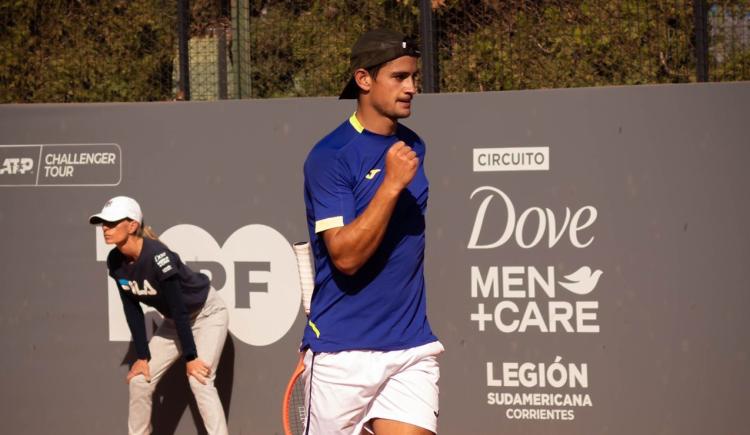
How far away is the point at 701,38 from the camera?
739 centimetres

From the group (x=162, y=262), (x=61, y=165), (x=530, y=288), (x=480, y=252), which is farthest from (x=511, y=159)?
(x=61, y=165)

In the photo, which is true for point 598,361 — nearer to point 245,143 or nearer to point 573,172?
point 573,172

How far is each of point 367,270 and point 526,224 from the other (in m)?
3.31

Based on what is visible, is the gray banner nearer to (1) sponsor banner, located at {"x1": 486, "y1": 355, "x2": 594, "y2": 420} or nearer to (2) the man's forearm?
(1) sponsor banner, located at {"x1": 486, "y1": 355, "x2": 594, "y2": 420}

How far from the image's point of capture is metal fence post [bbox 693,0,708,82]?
7.38 meters

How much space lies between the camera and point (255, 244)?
7.63m

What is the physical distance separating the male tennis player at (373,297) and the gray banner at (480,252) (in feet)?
10.2

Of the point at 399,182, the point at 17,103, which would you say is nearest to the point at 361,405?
the point at 399,182

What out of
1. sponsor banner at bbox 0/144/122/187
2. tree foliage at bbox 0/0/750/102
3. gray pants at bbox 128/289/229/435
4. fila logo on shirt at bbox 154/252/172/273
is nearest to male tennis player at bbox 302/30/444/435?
fila logo on shirt at bbox 154/252/172/273

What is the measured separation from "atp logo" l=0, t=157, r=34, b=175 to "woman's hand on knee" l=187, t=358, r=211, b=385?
1981 mm

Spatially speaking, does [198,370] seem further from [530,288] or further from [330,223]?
[330,223]

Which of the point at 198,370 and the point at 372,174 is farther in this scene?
the point at 198,370

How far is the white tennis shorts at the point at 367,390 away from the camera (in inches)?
163

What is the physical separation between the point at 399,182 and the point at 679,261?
3.82 m
